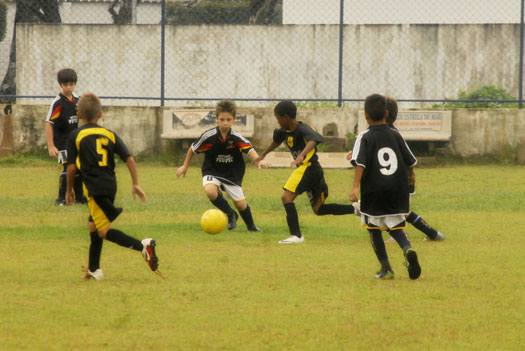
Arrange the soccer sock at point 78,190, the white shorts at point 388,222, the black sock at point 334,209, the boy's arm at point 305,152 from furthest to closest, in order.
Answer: the soccer sock at point 78,190 → the black sock at point 334,209 → the boy's arm at point 305,152 → the white shorts at point 388,222

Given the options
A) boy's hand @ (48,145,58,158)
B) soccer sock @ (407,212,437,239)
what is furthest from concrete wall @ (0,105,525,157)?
soccer sock @ (407,212,437,239)

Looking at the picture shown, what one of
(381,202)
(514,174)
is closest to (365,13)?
(514,174)

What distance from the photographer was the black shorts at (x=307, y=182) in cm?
833

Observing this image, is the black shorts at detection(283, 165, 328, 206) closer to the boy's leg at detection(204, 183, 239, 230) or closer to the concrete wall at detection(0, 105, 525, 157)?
the boy's leg at detection(204, 183, 239, 230)

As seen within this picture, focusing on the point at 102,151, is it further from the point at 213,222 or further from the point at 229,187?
the point at 229,187

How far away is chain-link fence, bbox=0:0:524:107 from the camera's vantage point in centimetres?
1898

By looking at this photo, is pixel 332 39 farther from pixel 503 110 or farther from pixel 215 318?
pixel 215 318

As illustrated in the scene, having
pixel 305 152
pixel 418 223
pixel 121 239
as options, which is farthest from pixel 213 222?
pixel 121 239

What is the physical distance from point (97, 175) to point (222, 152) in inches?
120

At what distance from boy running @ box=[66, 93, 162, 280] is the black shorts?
7.73 ft

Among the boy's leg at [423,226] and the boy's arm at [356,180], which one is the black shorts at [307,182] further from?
the boy's arm at [356,180]

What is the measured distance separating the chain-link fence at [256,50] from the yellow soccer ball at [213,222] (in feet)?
34.0

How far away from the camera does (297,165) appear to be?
820cm

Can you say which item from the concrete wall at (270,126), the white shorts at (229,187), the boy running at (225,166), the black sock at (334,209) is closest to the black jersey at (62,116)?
the boy running at (225,166)
